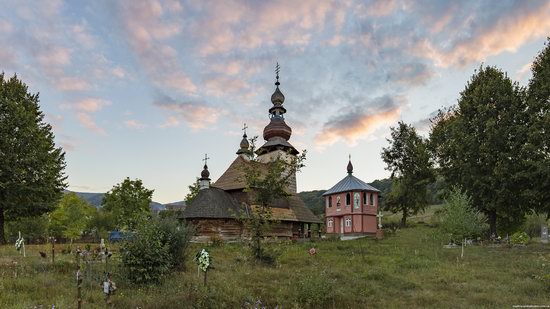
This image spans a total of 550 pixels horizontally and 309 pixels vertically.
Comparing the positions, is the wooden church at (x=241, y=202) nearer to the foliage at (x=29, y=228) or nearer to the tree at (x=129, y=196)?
the tree at (x=129, y=196)

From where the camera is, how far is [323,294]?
43.6 ft

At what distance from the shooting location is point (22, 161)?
2905 cm

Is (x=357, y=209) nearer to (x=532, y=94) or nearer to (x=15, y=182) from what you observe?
(x=532, y=94)

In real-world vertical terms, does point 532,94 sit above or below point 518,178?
above

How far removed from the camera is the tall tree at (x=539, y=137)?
2852cm

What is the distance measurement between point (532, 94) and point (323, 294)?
28.3m

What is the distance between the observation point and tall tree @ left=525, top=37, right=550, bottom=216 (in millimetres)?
28516

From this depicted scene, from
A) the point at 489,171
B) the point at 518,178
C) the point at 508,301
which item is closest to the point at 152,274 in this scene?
the point at 508,301

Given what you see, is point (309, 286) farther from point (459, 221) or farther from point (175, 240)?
point (459, 221)

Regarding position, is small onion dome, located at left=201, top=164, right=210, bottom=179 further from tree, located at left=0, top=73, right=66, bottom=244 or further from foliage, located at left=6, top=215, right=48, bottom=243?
foliage, located at left=6, top=215, right=48, bottom=243

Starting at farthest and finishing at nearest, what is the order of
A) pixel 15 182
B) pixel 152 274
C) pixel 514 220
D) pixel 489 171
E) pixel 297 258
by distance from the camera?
1. pixel 514 220
2. pixel 489 171
3. pixel 15 182
4. pixel 297 258
5. pixel 152 274

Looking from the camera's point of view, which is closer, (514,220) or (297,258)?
(297,258)

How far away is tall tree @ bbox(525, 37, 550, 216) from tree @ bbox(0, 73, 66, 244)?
3694cm

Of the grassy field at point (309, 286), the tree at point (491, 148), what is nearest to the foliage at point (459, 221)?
the grassy field at point (309, 286)
